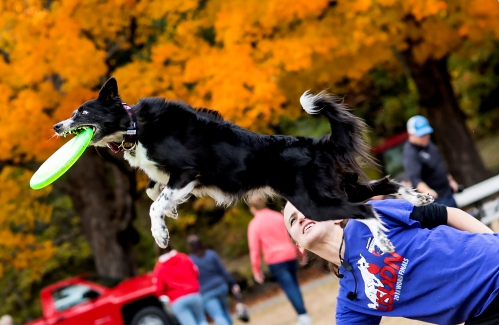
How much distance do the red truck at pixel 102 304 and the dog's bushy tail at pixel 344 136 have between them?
27.6 feet

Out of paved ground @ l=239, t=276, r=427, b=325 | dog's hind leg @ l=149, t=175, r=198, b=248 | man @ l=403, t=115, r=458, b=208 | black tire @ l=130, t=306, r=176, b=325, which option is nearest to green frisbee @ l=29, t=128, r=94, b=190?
dog's hind leg @ l=149, t=175, r=198, b=248

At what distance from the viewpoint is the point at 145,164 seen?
3.45m

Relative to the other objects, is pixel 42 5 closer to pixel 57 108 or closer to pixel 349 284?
pixel 57 108

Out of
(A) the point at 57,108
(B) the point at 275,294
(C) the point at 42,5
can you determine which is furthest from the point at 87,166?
(B) the point at 275,294

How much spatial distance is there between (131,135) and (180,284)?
5123 mm

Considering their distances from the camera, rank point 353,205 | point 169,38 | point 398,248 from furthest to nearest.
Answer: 1. point 169,38
2. point 353,205
3. point 398,248

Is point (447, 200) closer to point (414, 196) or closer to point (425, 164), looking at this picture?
point (425, 164)

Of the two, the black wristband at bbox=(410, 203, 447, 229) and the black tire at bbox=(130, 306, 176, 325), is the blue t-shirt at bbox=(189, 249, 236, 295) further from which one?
the black wristband at bbox=(410, 203, 447, 229)

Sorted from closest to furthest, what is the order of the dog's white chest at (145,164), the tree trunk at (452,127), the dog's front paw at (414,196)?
the dog's white chest at (145,164) → the dog's front paw at (414,196) → the tree trunk at (452,127)

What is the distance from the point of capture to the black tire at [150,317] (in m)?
11.5

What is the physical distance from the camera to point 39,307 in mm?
20141

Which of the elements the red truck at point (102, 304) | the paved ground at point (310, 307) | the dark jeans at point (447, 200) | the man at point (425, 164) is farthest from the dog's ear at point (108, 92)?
the red truck at point (102, 304)

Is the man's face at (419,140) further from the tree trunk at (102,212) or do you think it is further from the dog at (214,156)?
the tree trunk at (102,212)

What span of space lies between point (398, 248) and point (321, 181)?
544mm
